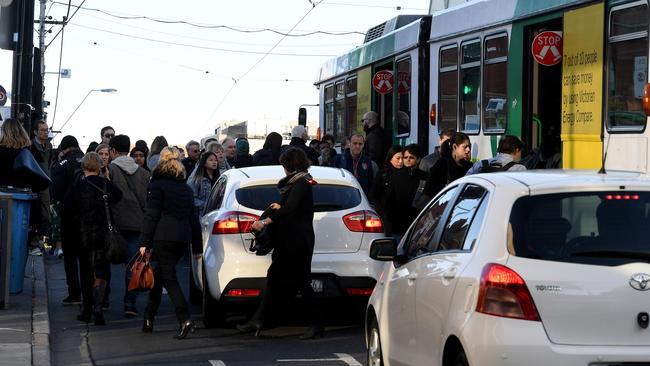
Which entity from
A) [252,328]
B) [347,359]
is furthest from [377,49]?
[347,359]

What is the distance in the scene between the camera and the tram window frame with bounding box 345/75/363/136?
79.1 feet

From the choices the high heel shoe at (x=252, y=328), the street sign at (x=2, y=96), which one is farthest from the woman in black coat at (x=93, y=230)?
the street sign at (x=2, y=96)

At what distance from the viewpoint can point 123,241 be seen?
1260 centimetres

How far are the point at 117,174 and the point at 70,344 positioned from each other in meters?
2.64

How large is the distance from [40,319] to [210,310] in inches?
61.5

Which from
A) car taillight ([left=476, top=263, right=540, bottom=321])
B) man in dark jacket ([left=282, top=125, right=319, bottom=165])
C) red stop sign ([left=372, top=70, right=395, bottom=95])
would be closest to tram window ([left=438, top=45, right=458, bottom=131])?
man in dark jacket ([left=282, top=125, right=319, bottom=165])

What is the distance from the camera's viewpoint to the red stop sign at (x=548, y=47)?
13.2 meters

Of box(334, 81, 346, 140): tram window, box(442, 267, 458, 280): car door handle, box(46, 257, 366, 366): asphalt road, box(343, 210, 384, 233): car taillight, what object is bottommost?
box(46, 257, 366, 366): asphalt road

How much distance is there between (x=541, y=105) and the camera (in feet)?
47.1

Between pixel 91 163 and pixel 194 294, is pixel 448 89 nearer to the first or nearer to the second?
pixel 194 294

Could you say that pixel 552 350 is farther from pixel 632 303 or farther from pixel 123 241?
pixel 123 241

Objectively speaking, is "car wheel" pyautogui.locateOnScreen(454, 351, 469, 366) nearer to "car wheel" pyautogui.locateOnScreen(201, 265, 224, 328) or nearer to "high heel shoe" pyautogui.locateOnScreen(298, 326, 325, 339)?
"high heel shoe" pyautogui.locateOnScreen(298, 326, 325, 339)

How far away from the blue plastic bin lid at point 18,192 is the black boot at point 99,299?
1.56 m

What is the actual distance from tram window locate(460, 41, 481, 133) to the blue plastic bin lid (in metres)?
5.41
